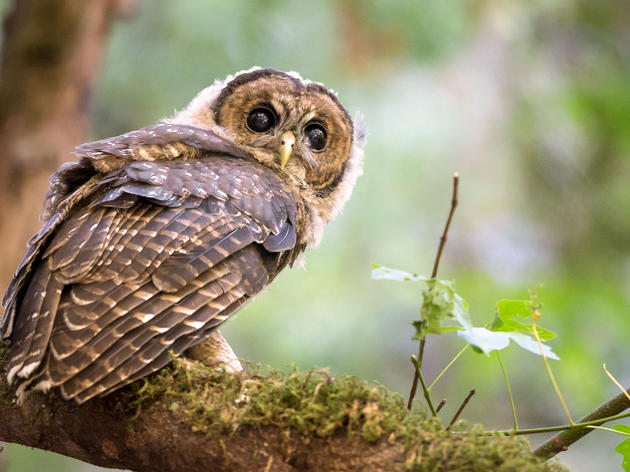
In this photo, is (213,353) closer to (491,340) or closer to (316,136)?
(491,340)

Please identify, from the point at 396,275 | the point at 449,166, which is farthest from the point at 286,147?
the point at 449,166

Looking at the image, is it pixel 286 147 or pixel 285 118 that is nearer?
pixel 286 147

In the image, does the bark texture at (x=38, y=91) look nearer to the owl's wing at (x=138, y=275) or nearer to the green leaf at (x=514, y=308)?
the owl's wing at (x=138, y=275)

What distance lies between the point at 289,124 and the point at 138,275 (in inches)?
46.3

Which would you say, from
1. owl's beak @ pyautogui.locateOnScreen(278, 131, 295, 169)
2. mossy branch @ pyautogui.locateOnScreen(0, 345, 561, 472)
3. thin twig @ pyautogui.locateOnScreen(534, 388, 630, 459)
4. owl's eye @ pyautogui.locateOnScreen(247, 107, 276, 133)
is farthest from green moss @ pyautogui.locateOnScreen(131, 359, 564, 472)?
owl's eye @ pyautogui.locateOnScreen(247, 107, 276, 133)

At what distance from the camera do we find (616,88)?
470 cm

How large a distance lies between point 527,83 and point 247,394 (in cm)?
551

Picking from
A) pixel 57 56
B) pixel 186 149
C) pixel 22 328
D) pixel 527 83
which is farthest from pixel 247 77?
pixel 527 83

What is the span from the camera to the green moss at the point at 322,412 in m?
1.47

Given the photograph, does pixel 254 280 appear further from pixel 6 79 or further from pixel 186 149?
pixel 6 79

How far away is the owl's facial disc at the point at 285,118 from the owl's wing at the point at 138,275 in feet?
1.87

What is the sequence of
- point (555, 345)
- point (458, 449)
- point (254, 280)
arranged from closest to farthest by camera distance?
point (458, 449)
point (254, 280)
point (555, 345)

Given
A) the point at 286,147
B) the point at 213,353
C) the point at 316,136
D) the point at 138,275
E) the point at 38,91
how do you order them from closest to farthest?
the point at 138,275 → the point at 213,353 → the point at 286,147 → the point at 316,136 → the point at 38,91

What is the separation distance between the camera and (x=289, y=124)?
2787 millimetres
